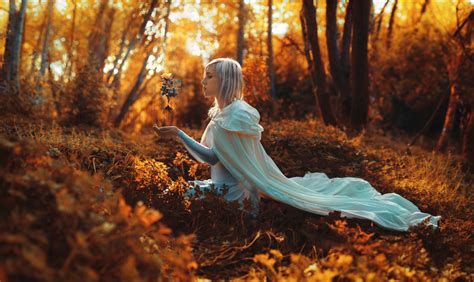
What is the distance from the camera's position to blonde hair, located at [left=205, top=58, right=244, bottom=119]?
407cm

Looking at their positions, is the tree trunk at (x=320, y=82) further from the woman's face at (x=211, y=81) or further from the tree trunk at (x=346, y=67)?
the woman's face at (x=211, y=81)

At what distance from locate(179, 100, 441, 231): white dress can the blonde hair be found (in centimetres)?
11

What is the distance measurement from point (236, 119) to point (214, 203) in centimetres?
77

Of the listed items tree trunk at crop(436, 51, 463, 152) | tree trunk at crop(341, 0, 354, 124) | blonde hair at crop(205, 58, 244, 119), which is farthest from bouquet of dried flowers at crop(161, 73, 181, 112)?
tree trunk at crop(436, 51, 463, 152)

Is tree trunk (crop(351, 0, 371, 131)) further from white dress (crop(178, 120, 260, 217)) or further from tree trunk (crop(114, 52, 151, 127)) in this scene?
white dress (crop(178, 120, 260, 217))

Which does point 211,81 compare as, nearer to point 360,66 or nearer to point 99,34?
point 360,66

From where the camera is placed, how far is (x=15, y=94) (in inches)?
305

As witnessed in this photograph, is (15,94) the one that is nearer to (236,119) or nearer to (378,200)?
(236,119)

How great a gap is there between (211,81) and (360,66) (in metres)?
5.18

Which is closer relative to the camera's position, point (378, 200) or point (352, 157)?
point (378, 200)

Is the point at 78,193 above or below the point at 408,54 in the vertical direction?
below

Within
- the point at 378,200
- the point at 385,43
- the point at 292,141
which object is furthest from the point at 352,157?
the point at 385,43

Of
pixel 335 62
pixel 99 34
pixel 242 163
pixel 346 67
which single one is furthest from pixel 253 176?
pixel 99 34

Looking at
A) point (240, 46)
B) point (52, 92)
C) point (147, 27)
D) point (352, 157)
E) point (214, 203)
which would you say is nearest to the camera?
point (214, 203)
